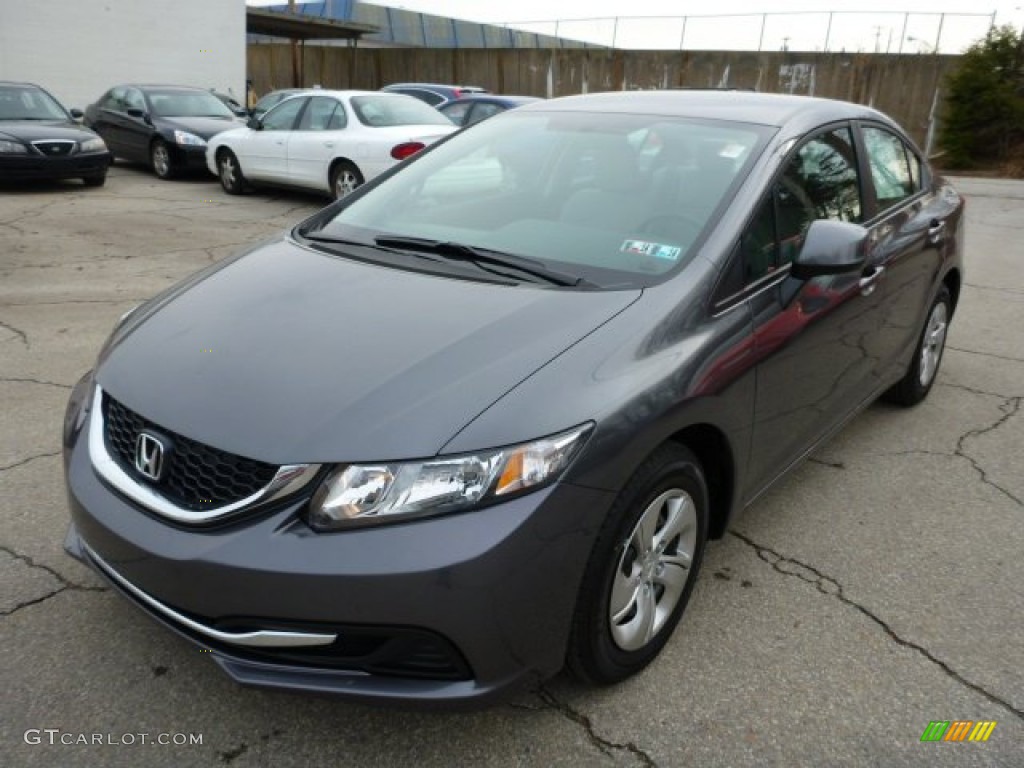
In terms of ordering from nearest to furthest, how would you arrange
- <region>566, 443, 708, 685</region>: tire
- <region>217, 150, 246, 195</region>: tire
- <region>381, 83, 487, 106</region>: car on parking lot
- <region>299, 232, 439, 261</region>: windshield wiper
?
1. <region>566, 443, 708, 685</region>: tire
2. <region>299, 232, 439, 261</region>: windshield wiper
3. <region>217, 150, 246, 195</region>: tire
4. <region>381, 83, 487, 106</region>: car on parking lot

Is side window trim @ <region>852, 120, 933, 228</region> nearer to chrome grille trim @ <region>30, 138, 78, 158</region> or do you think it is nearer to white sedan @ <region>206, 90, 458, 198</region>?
white sedan @ <region>206, 90, 458, 198</region>

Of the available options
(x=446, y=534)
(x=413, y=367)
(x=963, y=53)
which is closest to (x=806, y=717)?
(x=446, y=534)

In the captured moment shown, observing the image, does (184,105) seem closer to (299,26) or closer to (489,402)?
(299,26)

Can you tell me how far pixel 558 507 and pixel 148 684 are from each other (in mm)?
1299

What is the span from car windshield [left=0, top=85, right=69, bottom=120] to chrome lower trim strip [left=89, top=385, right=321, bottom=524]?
1134cm

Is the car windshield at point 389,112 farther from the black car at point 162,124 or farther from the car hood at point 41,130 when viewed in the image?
the car hood at point 41,130

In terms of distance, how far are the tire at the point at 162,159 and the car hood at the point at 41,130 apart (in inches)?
54.5

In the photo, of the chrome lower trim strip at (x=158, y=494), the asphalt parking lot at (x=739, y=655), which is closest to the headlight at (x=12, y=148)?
the asphalt parking lot at (x=739, y=655)

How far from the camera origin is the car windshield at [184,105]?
1364 cm

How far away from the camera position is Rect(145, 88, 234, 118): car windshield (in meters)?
13.6

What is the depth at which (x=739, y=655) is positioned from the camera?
2.58 metres

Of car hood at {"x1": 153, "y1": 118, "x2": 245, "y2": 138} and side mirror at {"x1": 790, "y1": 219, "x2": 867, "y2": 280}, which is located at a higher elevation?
side mirror at {"x1": 790, "y1": 219, "x2": 867, "y2": 280}

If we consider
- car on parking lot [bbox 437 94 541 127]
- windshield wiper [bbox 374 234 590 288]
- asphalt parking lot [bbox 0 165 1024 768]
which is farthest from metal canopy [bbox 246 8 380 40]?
windshield wiper [bbox 374 234 590 288]

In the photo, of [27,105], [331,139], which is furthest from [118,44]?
[331,139]
